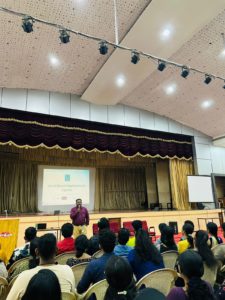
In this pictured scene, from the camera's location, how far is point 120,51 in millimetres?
5738

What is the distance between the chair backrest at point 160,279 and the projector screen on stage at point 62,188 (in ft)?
26.1

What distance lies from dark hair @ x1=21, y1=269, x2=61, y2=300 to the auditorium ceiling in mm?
4721

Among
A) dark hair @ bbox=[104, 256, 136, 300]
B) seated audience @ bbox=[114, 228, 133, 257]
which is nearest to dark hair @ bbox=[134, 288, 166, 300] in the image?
dark hair @ bbox=[104, 256, 136, 300]

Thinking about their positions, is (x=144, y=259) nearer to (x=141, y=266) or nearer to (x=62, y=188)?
(x=141, y=266)

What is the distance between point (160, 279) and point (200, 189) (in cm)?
912

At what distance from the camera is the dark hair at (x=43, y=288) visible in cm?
90

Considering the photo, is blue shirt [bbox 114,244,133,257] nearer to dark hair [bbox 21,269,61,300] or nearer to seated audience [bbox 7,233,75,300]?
seated audience [bbox 7,233,75,300]

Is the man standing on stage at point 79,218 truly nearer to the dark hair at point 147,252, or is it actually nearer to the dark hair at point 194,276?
the dark hair at point 147,252

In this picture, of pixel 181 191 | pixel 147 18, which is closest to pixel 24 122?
pixel 147 18

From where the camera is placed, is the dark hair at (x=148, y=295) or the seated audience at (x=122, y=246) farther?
the seated audience at (x=122, y=246)

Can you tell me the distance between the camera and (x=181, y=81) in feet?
24.8

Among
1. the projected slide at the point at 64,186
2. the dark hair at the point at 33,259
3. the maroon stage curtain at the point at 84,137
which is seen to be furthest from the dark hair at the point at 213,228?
the projected slide at the point at 64,186

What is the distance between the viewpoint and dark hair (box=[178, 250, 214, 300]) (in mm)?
1218

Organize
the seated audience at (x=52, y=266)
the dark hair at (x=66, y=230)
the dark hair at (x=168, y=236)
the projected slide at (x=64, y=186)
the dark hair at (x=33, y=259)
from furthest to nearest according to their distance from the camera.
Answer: the projected slide at (x=64, y=186), the dark hair at (x=66, y=230), the dark hair at (x=168, y=236), the dark hair at (x=33, y=259), the seated audience at (x=52, y=266)
